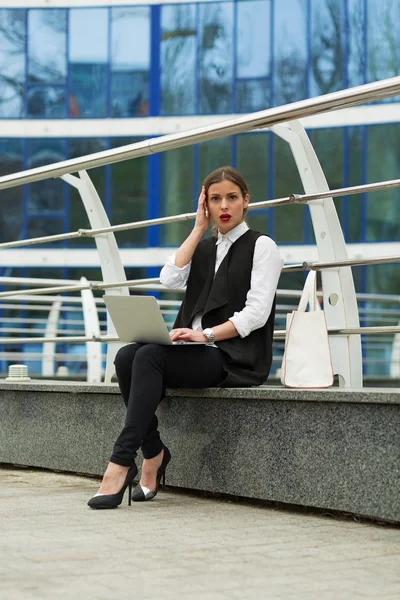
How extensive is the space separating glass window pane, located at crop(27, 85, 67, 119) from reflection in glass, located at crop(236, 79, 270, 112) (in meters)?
3.80

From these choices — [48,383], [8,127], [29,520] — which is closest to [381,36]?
[8,127]

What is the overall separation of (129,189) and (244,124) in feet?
60.9

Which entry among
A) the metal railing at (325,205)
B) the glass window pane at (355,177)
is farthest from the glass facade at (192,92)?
the metal railing at (325,205)

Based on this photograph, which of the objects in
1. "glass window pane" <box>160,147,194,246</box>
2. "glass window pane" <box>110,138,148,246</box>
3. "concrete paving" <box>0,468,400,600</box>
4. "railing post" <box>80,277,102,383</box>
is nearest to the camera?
"concrete paving" <box>0,468,400,600</box>

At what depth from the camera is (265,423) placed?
13.4 feet

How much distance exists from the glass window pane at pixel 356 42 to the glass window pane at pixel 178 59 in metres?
3.23

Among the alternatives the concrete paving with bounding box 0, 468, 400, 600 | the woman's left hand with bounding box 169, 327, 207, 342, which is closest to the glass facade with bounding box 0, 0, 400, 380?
the woman's left hand with bounding box 169, 327, 207, 342

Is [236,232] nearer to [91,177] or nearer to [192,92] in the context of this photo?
[192,92]

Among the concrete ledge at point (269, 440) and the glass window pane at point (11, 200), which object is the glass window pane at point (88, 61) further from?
the concrete ledge at point (269, 440)

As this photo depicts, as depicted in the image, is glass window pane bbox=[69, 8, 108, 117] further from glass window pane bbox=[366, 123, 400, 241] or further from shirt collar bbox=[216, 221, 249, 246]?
shirt collar bbox=[216, 221, 249, 246]

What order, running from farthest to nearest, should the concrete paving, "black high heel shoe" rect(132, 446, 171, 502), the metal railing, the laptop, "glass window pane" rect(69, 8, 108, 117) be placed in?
"glass window pane" rect(69, 8, 108, 117)
"black high heel shoe" rect(132, 446, 171, 502)
the laptop
the metal railing
the concrete paving

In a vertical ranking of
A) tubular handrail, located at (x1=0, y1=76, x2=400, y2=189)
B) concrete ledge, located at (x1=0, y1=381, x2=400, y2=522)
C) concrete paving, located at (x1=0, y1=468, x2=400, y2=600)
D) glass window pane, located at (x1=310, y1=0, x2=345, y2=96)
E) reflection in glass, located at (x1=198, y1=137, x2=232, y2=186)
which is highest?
glass window pane, located at (x1=310, y1=0, x2=345, y2=96)

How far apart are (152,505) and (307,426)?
0.74 metres

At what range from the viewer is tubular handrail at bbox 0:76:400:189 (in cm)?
363
